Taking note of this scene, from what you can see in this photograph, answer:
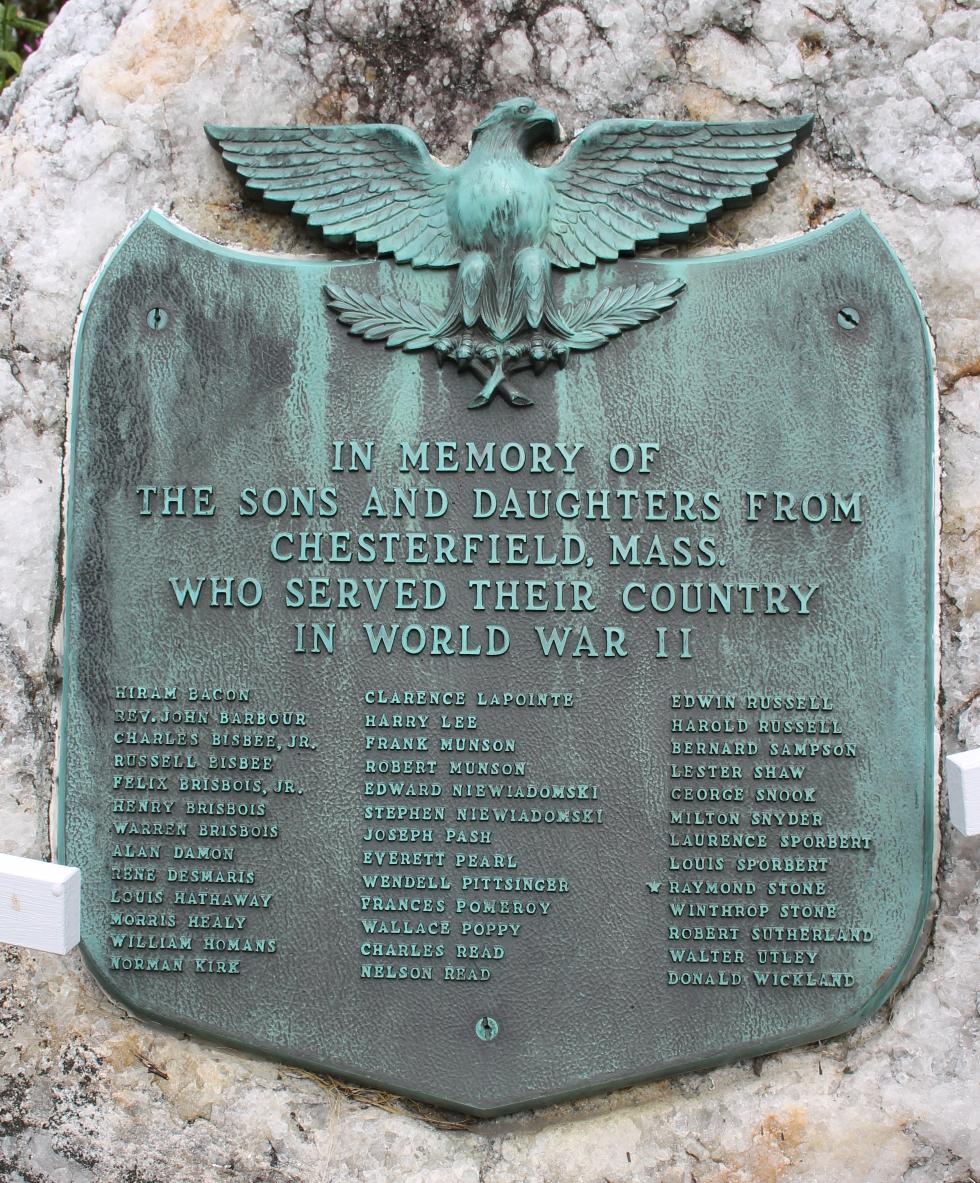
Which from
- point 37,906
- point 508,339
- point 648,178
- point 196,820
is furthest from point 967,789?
point 37,906

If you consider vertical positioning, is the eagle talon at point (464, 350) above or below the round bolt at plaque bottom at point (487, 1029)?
above

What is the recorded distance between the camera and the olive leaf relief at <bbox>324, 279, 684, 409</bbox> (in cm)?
308

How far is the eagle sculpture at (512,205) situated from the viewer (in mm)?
3084

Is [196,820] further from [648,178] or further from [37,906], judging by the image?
[648,178]

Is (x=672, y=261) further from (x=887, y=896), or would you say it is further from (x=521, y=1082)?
(x=521, y=1082)

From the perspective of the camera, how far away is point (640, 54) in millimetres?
3248

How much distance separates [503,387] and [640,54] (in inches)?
38.2

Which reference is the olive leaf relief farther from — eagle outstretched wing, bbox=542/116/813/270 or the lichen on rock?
the lichen on rock

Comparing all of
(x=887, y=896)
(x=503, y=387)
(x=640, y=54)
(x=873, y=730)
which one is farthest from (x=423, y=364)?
(x=887, y=896)

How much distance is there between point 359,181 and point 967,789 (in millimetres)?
2057

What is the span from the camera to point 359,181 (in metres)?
3.16

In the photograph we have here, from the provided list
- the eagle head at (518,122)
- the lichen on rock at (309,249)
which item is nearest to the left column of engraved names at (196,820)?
the lichen on rock at (309,249)

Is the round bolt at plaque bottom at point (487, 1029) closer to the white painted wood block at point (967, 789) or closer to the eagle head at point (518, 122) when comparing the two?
the white painted wood block at point (967, 789)

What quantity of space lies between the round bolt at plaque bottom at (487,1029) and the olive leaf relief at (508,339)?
4.80ft
